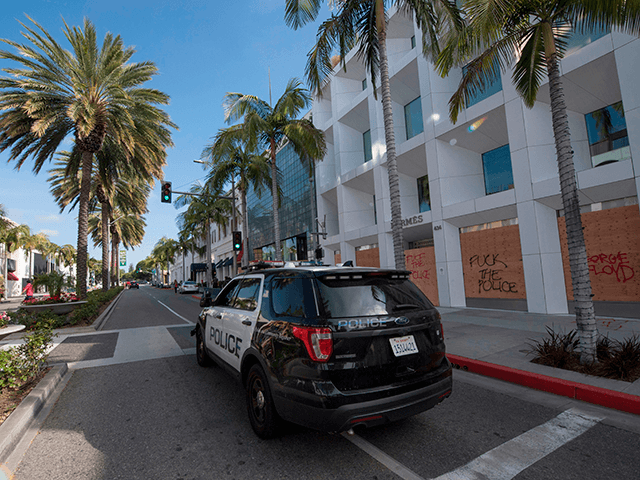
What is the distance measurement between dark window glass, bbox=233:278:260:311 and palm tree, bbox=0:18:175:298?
41.5 ft

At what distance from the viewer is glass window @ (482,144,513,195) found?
1358 cm

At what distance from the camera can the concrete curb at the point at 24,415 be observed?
3.34m

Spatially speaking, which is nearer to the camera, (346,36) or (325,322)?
(325,322)

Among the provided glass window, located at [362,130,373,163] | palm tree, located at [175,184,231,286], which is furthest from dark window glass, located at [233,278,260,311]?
palm tree, located at [175,184,231,286]

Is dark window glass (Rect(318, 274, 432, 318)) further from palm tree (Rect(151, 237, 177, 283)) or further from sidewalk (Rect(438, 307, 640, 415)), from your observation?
palm tree (Rect(151, 237, 177, 283))

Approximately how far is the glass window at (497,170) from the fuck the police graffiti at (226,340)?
1265 cm

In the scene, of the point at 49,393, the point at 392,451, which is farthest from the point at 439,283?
the point at 49,393

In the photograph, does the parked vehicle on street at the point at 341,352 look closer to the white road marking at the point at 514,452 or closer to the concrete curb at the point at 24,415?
the white road marking at the point at 514,452

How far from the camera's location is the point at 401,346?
10.2 ft

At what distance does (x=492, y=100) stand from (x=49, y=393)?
14.5 m

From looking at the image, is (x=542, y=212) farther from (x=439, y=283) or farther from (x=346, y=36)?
(x=346, y=36)

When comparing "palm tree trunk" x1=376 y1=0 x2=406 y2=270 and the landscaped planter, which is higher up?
"palm tree trunk" x1=376 y1=0 x2=406 y2=270

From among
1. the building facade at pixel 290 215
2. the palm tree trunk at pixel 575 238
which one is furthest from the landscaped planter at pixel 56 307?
the palm tree trunk at pixel 575 238

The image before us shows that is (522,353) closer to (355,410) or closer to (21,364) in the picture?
(355,410)
